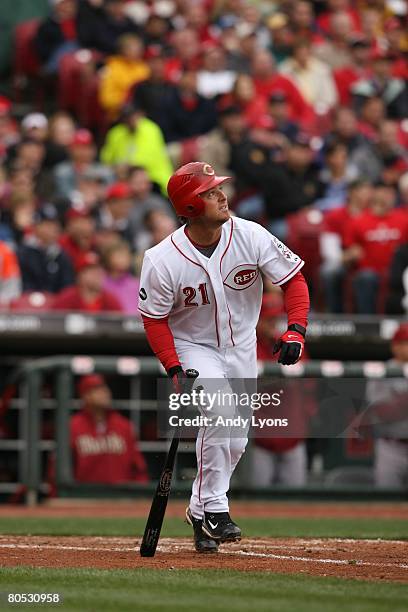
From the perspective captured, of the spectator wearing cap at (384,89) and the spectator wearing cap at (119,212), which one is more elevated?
the spectator wearing cap at (384,89)

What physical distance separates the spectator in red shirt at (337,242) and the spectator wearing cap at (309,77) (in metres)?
3.26

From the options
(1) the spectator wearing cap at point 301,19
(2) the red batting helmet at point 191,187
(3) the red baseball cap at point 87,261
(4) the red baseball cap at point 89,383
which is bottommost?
(4) the red baseball cap at point 89,383

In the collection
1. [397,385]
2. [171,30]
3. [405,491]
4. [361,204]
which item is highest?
[171,30]

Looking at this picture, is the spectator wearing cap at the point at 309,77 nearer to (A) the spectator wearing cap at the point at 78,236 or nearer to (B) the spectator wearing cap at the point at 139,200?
(B) the spectator wearing cap at the point at 139,200

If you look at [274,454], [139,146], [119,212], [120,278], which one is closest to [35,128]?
[139,146]

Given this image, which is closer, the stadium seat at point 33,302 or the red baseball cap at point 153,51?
the stadium seat at point 33,302

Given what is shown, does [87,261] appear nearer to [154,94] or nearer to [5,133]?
[5,133]

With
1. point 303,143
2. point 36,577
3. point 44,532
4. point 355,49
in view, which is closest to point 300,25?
point 355,49

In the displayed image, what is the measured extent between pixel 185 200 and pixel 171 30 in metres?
10.7

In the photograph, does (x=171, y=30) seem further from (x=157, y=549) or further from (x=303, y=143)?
(x=157, y=549)

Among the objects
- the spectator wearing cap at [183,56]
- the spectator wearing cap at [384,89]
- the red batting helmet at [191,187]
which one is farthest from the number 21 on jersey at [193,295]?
the spectator wearing cap at [384,89]

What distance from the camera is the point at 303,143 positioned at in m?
14.5

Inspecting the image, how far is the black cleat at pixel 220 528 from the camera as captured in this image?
6.45 meters

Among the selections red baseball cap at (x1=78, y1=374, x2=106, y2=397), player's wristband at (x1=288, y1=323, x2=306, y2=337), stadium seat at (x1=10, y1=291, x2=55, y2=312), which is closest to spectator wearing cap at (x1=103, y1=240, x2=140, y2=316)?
stadium seat at (x1=10, y1=291, x2=55, y2=312)
